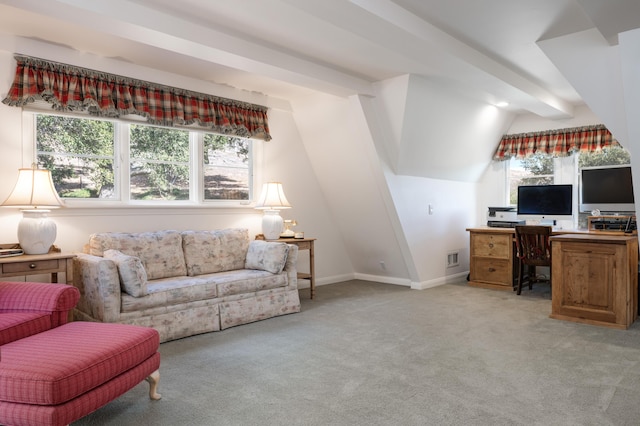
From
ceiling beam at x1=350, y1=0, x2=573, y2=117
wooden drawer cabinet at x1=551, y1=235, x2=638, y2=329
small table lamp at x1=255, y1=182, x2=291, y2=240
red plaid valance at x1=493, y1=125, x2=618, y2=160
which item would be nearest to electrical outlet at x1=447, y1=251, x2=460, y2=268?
red plaid valance at x1=493, y1=125, x2=618, y2=160

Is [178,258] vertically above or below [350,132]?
below

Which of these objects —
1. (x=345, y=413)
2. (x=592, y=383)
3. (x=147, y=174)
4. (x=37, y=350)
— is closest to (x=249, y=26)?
(x=147, y=174)

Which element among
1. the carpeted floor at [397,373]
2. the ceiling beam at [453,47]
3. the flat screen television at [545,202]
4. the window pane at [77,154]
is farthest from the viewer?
the flat screen television at [545,202]

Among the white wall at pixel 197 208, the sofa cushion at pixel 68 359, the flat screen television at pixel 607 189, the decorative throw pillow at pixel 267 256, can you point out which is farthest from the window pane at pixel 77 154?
the flat screen television at pixel 607 189

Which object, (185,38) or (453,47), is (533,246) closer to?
(453,47)

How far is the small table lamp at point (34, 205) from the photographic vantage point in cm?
308

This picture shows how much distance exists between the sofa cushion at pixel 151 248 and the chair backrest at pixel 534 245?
141 inches

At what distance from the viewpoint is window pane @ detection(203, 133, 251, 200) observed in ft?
15.1

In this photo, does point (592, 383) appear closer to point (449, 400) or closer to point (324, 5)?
point (449, 400)

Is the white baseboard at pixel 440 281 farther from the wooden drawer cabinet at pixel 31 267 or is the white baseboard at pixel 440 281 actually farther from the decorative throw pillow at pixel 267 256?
the wooden drawer cabinet at pixel 31 267

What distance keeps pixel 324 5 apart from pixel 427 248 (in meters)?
3.61

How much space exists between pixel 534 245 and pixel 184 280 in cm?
372

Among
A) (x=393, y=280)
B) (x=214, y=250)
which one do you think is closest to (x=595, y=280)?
(x=393, y=280)

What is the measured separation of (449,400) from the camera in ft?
7.41
